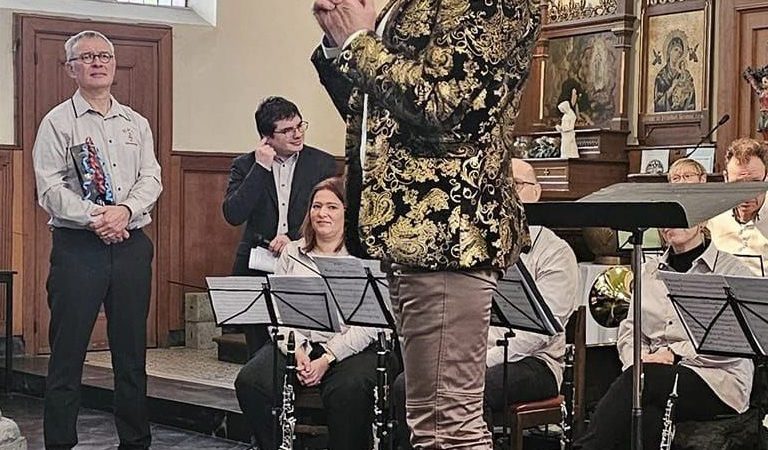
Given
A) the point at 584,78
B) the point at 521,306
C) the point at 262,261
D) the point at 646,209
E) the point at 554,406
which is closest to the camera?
the point at 646,209

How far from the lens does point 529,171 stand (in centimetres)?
475

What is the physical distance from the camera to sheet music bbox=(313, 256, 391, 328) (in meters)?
4.06

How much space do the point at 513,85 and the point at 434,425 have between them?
571mm

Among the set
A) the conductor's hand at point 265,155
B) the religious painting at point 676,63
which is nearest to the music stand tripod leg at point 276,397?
the conductor's hand at point 265,155

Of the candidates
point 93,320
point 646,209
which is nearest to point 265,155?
point 93,320

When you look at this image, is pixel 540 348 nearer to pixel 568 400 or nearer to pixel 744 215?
pixel 568 400

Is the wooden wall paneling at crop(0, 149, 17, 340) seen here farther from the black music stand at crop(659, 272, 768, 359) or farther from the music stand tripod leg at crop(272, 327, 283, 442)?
the black music stand at crop(659, 272, 768, 359)

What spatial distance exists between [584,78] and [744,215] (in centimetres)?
463

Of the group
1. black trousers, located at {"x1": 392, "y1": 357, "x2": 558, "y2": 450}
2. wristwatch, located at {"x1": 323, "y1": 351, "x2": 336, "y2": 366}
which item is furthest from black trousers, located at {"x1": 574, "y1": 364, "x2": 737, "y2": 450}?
wristwatch, located at {"x1": 323, "y1": 351, "x2": 336, "y2": 366}

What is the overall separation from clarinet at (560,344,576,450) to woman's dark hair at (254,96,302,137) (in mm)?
1995

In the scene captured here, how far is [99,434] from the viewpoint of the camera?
19.4 ft

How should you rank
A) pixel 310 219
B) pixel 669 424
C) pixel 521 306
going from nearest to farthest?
pixel 521 306 → pixel 669 424 → pixel 310 219

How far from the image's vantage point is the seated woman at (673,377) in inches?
164

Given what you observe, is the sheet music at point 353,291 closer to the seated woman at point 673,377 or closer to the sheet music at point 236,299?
the sheet music at point 236,299
